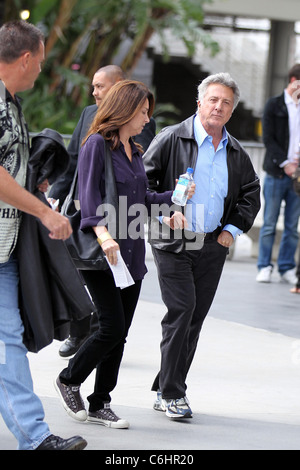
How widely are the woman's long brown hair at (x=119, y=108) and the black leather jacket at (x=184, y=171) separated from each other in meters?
0.43

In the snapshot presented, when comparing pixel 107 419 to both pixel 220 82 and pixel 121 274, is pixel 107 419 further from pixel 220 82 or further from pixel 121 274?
pixel 220 82

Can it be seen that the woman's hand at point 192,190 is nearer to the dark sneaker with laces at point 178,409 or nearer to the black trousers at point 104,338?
the black trousers at point 104,338

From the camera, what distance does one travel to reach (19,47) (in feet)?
13.0

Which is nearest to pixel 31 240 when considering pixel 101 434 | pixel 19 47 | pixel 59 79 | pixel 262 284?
pixel 19 47

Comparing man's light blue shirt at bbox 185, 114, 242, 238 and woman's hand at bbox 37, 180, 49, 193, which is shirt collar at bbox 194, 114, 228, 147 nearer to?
man's light blue shirt at bbox 185, 114, 242, 238

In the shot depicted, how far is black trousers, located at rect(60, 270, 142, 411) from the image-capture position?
4.64 metres

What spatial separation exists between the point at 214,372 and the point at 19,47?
3.01 m

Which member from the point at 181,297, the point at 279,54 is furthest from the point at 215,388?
the point at 279,54

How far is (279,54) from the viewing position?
2519 centimetres

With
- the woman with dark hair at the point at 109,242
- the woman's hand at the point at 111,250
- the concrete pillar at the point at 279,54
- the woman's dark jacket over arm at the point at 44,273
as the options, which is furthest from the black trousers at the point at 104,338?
the concrete pillar at the point at 279,54

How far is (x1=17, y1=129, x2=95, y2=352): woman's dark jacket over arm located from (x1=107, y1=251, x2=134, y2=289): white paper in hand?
1.37ft

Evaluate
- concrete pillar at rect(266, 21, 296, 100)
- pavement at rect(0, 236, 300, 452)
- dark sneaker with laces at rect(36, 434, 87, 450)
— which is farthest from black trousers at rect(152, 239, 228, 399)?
concrete pillar at rect(266, 21, 296, 100)

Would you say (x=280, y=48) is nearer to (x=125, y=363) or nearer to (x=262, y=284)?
(x=262, y=284)

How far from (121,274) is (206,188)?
2.82ft
